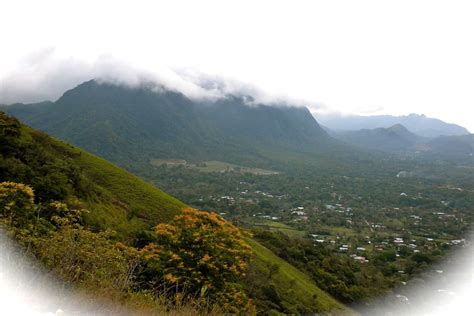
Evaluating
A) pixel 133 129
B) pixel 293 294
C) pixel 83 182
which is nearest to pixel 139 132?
pixel 133 129

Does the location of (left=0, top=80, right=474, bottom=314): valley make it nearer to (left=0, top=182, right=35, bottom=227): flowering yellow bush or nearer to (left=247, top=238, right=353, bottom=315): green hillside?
(left=247, top=238, right=353, bottom=315): green hillside

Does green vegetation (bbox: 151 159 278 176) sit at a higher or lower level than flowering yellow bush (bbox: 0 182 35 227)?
lower

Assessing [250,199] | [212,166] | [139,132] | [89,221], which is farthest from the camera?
[139,132]

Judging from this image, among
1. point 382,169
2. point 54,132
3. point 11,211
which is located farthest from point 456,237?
point 54,132

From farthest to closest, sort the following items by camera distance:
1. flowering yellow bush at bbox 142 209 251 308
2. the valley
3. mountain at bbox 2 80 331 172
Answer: mountain at bbox 2 80 331 172 → the valley → flowering yellow bush at bbox 142 209 251 308

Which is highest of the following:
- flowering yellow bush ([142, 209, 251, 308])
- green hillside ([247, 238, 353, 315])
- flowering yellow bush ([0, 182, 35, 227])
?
flowering yellow bush ([0, 182, 35, 227])

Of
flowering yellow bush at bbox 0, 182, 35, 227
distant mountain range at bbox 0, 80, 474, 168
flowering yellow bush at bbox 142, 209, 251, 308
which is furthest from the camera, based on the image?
distant mountain range at bbox 0, 80, 474, 168

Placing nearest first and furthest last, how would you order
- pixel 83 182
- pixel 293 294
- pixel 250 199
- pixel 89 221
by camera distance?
pixel 89 221, pixel 83 182, pixel 293 294, pixel 250 199

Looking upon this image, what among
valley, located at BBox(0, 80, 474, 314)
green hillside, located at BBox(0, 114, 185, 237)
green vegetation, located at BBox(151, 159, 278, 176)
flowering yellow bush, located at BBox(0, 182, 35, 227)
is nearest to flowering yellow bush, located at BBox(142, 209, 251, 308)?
valley, located at BBox(0, 80, 474, 314)

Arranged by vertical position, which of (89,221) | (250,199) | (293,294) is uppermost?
(89,221)

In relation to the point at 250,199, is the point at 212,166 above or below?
above

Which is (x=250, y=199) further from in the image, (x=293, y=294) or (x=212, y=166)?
(x=293, y=294)

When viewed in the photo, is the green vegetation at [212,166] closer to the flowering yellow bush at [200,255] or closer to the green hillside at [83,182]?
the green hillside at [83,182]
